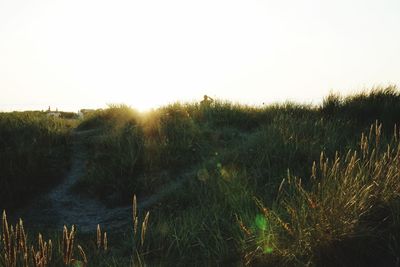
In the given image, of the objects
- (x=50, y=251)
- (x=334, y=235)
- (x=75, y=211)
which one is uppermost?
(x=50, y=251)

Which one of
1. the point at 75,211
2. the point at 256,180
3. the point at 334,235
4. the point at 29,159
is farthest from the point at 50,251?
the point at 29,159

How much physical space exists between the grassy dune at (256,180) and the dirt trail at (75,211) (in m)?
0.20

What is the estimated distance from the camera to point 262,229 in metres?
4.14

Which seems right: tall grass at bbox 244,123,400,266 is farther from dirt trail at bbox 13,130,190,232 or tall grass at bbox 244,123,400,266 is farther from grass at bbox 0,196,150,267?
dirt trail at bbox 13,130,190,232

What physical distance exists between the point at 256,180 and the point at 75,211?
2.98 metres

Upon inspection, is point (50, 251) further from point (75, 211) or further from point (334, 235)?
point (75, 211)

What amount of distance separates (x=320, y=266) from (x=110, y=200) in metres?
4.21

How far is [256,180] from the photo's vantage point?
6168mm

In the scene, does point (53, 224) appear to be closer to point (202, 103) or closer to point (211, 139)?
point (211, 139)

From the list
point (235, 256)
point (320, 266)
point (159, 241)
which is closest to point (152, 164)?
point (159, 241)

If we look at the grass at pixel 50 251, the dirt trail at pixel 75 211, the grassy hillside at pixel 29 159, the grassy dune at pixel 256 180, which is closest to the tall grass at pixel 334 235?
the grassy dune at pixel 256 180

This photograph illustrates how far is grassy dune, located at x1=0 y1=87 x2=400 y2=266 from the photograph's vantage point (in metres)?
3.82

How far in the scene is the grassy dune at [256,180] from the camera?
3.82m

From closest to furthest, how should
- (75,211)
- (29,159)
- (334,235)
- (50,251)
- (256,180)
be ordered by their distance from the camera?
(50,251) < (334,235) < (256,180) < (75,211) < (29,159)
